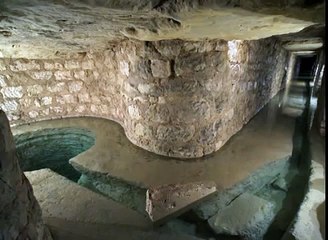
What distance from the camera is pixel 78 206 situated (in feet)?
5.44

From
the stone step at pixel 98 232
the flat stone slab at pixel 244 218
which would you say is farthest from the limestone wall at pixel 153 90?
the stone step at pixel 98 232

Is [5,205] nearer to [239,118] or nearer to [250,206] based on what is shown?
[250,206]

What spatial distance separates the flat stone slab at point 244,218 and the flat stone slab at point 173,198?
20 cm

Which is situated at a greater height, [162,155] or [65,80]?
[65,80]

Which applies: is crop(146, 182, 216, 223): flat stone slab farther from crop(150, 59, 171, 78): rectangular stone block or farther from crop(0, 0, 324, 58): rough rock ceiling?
crop(0, 0, 324, 58): rough rock ceiling

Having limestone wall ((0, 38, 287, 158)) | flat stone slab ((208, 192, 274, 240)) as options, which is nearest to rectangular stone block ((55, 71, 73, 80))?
limestone wall ((0, 38, 287, 158))

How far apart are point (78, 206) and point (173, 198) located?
710mm

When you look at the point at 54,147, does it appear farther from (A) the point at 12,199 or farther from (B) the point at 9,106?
(A) the point at 12,199

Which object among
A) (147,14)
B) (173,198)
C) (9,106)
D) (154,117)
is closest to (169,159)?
(154,117)

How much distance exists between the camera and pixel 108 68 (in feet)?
10.9

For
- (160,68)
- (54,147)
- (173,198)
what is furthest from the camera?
(54,147)

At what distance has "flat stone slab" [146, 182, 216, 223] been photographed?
169 centimetres

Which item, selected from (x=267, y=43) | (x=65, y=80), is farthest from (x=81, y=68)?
(x=267, y=43)

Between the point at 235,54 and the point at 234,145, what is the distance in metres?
1.10
